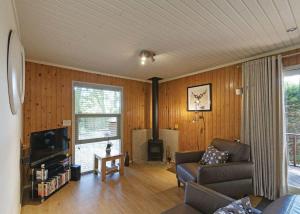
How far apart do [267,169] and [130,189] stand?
227cm

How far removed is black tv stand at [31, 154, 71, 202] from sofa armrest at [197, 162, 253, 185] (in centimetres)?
232

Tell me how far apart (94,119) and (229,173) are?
292 cm

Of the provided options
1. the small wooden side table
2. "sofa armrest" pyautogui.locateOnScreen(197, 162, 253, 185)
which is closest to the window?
the small wooden side table

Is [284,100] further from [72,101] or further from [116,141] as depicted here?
[72,101]

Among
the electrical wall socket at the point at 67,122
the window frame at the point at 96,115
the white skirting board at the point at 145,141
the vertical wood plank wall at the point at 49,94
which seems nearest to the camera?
the vertical wood plank wall at the point at 49,94

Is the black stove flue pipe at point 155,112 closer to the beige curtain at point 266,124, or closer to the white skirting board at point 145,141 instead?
the white skirting board at point 145,141

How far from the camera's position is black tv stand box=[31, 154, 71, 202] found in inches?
104

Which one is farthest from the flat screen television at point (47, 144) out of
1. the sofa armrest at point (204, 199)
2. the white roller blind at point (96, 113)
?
the sofa armrest at point (204, 199)

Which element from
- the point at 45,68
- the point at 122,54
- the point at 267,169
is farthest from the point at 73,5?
the point at 267,169


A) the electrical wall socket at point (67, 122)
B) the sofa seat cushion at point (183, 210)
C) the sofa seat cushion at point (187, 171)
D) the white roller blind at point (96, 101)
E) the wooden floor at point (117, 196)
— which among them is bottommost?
the wooden floor at point (117, 196)

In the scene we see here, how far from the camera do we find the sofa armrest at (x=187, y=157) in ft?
10.3

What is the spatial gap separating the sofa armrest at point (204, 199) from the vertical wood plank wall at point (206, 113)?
1.95 metres

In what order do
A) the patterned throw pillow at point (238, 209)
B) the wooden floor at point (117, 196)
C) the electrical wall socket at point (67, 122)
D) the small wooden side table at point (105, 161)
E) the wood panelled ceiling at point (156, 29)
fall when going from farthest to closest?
the electrical wall socket at point (67, 122) → the small wooden side table at point (105, 161) → the wooden floor at point (117, 196) → the wood panelled ceiling at point (156, 29) → the patterned throw pillow at point (238, 209)

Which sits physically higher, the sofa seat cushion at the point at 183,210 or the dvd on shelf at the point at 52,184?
the sofa seat cushion at the point at 183,210
